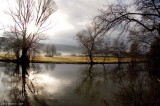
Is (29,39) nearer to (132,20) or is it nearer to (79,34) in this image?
(79,34)

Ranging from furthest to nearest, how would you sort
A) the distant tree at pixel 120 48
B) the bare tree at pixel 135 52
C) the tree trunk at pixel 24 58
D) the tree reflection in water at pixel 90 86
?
the tree trunk at pixel 24 58
the tree reflection in water at pixel 90 86
the bare tree at pixel 135 52
the distant tree at pixel 120 48

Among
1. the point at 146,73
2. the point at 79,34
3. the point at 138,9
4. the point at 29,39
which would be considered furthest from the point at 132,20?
the point at 79,34

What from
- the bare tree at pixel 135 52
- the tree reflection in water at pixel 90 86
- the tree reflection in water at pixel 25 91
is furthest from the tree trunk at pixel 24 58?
the bare tree at pixel 135 52

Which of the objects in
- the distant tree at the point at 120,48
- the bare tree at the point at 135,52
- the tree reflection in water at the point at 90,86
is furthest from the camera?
the tree reflection in water at the point at 90,86

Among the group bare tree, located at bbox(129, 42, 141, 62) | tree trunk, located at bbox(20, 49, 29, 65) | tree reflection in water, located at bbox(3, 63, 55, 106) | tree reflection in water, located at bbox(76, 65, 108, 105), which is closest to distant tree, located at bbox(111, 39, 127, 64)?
bare tree, located at bbox(129, 42, 141, 62)

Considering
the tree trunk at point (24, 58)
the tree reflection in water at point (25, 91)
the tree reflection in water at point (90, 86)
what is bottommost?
the tree reflection in water at point (90, 86)

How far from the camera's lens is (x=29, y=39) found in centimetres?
1908

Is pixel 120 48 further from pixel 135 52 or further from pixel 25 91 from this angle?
pixel 25 91

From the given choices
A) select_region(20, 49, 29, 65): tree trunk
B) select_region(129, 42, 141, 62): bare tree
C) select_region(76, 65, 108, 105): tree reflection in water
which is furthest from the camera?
select_region(20, 49, 29, 65): tree trunk

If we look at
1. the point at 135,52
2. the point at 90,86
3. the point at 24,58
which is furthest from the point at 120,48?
the point at 24,58

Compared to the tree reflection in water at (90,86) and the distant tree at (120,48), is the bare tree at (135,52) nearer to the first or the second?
the distant tree at (120,48)

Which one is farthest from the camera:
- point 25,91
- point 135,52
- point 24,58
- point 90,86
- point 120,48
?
point 24,58

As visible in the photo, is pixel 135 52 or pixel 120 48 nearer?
pixel 135 52

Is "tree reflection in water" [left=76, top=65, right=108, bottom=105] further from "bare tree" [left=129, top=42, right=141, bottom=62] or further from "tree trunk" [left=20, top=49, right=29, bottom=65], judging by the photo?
"tree trunk" [left=20, top=49, right=29, bottom=65]
